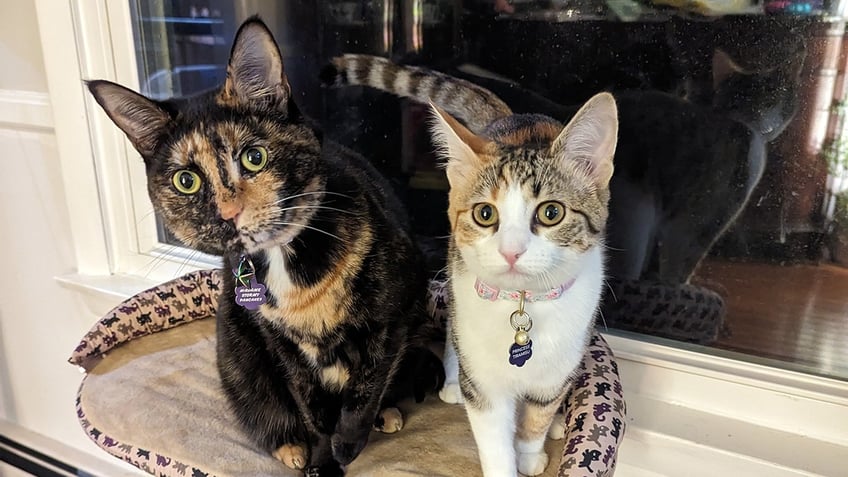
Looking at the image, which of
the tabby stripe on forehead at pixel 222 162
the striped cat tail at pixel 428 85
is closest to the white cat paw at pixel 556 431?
the striped cat tail at pixel 428 85

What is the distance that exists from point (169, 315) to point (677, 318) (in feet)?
3.11

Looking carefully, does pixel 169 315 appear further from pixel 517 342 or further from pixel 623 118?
pixel 623 118

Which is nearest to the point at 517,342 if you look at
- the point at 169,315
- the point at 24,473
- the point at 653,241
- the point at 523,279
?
the point at 523,279

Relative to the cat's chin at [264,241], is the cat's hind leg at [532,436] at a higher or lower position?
lower

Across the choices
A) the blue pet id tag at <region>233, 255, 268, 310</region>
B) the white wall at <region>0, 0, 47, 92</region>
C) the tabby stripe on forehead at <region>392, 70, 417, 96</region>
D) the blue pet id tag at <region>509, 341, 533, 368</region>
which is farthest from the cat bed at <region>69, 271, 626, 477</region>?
the white wall at <region>0, 0, 47, 92</region>

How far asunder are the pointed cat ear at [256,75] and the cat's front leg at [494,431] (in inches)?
18.0

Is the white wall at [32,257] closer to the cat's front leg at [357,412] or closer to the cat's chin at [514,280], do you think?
the cat's front leg at [357,412]

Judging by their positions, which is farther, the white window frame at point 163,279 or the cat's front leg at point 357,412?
the white window frame at point 163,279

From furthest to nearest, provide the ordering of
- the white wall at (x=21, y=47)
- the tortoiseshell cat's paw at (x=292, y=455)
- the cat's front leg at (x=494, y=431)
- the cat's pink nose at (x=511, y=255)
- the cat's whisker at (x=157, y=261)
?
1. the cat's whisker at (x=157, y=261)
2. the white wall at (x=21, y=47)
3. the tortoiseshell cat's paw at (x=292, y=455)
4. the cat's front leg at (x=494, y=431)
5. the cat's pink nose at (x=511, y=255)

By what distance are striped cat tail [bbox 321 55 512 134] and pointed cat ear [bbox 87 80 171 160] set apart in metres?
0.30

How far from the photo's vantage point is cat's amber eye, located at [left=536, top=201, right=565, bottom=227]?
2.31 ft

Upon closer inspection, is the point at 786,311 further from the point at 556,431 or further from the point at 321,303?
the point at 321,303

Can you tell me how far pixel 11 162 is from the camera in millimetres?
1590

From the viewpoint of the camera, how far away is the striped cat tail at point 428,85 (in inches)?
39.4
